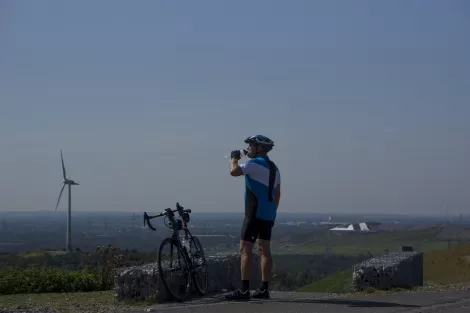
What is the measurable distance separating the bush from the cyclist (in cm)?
308

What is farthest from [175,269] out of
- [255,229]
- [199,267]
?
[255,229]

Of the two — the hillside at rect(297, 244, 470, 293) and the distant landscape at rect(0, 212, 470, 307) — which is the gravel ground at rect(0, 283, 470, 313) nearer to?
the distant landscape at rect(0, 212, 470, 307)

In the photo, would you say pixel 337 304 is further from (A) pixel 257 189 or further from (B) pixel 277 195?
(A) pixel 257 189

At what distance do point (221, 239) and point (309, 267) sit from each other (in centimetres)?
605

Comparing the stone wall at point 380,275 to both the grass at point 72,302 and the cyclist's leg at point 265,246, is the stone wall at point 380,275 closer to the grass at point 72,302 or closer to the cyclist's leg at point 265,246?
the cyclist's leg at point 265,246

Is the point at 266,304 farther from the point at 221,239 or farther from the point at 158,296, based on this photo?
the point at 221,239

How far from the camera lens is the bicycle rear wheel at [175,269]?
873cm

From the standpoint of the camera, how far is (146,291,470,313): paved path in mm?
7832

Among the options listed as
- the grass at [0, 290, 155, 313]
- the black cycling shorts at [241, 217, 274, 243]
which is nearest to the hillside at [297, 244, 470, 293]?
the black cycling shorts at [241, 217, 274, 243]

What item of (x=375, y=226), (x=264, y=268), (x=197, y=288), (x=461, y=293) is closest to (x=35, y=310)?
(x=197, y=288)

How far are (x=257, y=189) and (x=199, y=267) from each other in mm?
1374

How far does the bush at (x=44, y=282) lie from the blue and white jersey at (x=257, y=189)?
11.2ft

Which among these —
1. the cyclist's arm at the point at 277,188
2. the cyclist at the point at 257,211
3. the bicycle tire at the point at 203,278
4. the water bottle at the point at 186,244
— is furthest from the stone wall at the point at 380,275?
the water bottle at the point at 186,244

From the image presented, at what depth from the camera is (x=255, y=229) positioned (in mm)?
8656
